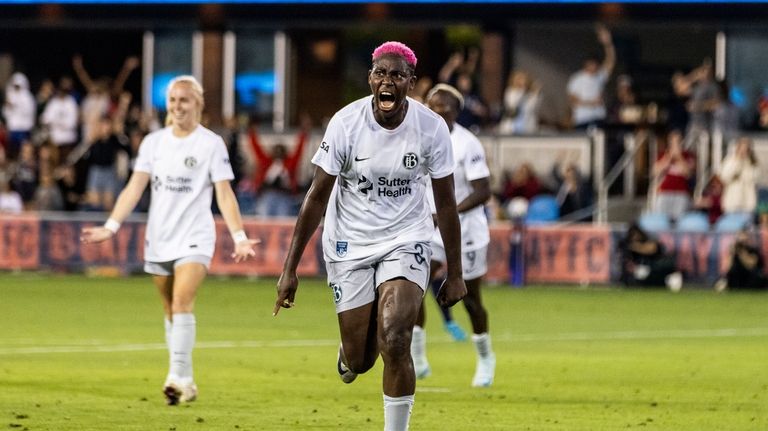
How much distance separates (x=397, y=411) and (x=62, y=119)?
28.1 m

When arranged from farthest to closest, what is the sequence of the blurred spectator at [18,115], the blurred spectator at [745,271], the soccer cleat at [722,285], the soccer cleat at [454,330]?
the blurred spectator at [18,115] < the soccer cleat at [722,285] < the blurred spectator at [745,271] < the soccer cleat at [454,330]

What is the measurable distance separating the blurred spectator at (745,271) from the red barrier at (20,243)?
12219mm

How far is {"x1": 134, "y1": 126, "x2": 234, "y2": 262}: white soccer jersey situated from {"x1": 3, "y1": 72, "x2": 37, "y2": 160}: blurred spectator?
2433cm

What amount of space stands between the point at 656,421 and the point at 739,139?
816 inches

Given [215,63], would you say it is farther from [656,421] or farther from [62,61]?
[656,421]

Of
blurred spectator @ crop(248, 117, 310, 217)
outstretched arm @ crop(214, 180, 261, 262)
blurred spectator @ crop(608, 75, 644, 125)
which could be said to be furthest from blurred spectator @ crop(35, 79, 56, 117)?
outstretched arm @ crop(214, 180, 261, 262)

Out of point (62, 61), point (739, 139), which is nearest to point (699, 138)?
point (739, 139)

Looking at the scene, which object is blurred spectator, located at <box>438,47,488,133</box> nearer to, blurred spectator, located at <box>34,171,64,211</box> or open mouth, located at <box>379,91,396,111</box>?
blurred spectator, located at <box>34,171,64,211</box>

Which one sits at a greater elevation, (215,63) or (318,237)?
(215,63)

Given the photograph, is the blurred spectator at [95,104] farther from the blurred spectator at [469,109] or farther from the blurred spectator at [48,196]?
the blurred spectator at [469,109]

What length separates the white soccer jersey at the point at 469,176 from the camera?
15.5 metres

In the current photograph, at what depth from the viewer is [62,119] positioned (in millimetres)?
36969

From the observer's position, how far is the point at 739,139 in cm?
3284

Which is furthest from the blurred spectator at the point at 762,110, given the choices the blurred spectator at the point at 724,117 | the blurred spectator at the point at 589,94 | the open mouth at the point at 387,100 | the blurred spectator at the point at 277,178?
the open mouth at the point at 387,100
